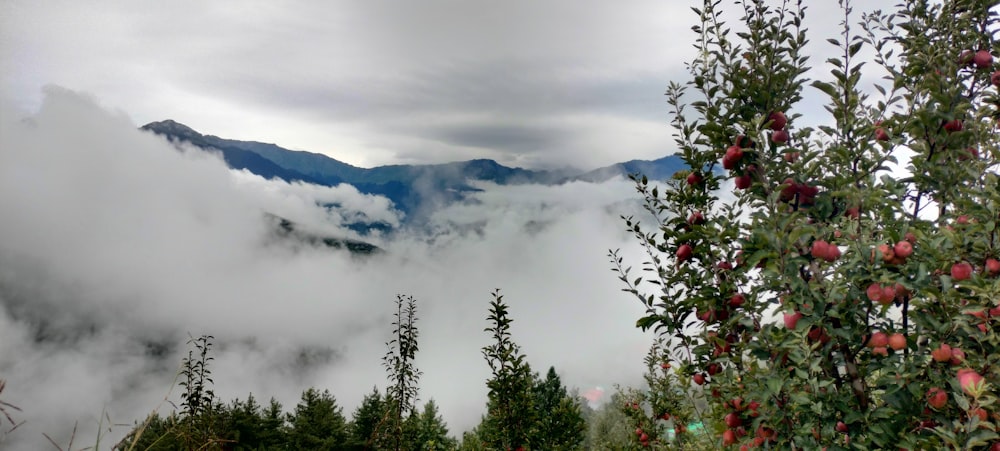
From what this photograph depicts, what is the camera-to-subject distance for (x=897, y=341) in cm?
285

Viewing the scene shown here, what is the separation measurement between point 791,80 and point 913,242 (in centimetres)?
146

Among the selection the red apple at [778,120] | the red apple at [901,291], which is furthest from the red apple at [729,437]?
the red apple at [778,120]

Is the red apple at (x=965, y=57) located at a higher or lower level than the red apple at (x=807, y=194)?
higher

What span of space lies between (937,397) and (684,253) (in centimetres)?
175

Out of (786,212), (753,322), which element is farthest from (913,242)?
(753,322)

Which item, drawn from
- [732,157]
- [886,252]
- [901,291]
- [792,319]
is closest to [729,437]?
[792,319]

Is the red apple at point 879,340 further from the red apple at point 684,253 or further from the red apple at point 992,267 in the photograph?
the red apple at point 684,253

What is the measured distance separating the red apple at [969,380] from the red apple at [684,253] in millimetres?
1759

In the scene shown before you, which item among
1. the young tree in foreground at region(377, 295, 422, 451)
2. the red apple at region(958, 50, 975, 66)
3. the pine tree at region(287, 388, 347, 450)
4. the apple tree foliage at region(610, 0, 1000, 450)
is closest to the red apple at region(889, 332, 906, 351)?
the apple tree foliage at region(610, 0, 1000, 450)

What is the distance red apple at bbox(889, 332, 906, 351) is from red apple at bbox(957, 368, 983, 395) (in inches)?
10.8

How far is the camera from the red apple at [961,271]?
2.94 metres

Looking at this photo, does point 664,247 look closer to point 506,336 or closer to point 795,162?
point 795,162

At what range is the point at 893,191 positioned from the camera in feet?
10.6

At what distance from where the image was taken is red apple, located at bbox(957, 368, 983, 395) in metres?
2.48
